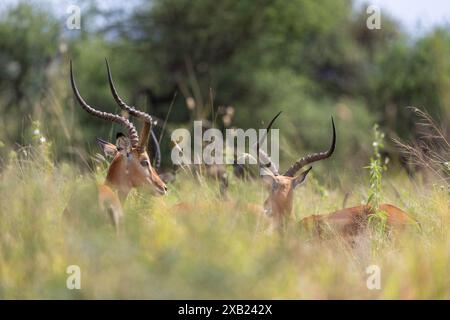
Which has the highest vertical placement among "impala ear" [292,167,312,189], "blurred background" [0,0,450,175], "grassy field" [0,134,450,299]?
"blurred background" [0,0,450,175]

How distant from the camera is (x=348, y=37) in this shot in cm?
3403

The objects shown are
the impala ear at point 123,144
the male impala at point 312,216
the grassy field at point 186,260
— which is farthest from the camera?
the impala ear at point 123,144

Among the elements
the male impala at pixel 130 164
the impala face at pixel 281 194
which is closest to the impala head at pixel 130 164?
the male impala at pixel 130 164

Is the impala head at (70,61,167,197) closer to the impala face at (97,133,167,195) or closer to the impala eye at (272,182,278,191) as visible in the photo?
the impala face at (97,133,167,195)

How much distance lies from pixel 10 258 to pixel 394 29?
110ft

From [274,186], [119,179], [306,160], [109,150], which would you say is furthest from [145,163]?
[306,160]

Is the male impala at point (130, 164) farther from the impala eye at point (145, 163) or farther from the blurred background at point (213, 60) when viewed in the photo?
the blurred background at point (213, 60)

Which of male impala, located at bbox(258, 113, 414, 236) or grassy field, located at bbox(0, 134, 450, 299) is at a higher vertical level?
male impala, located at bbox(258, 113, 414, 236)

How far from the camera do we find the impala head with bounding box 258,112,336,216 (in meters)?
7.37

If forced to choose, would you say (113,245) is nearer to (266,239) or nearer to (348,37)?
(266,239)

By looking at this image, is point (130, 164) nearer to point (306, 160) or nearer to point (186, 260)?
point (306, 160)

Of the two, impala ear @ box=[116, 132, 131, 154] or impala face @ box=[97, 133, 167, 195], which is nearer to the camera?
impala face @ box=[97, 133, 167, 195]

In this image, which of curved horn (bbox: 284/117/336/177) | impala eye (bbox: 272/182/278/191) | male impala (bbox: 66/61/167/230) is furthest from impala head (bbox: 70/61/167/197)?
curved horn (bbox: 284/117/336/177)

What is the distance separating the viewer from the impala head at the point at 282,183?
7368 millimetres
